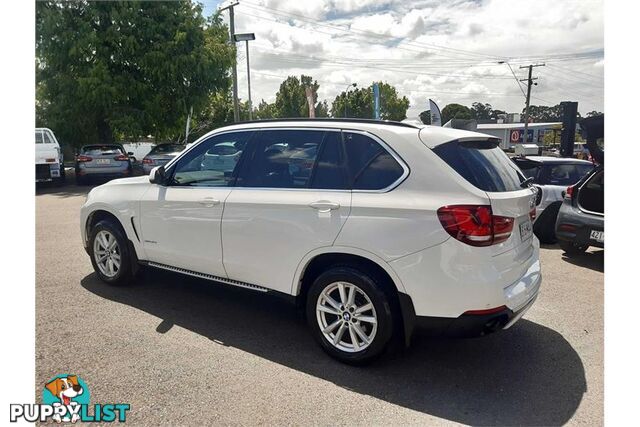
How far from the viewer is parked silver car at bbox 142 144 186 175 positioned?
14.3m

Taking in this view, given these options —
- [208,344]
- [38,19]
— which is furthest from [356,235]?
[38,19]

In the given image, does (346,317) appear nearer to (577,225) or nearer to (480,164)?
(480,164)

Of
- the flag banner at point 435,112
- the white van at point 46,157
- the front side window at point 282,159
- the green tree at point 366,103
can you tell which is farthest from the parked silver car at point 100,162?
the green tree at point 366,103

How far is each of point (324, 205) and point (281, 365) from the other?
1260mm

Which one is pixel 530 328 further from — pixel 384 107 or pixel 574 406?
pixel 384 107

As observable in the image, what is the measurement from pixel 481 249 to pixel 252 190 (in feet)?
6.19

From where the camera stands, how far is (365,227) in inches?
120

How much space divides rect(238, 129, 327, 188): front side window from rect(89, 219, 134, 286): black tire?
173 cm

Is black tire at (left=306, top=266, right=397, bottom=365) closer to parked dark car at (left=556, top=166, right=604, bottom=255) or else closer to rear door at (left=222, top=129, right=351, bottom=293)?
rear door at (left=222, top=129, right=351, bottom=293)

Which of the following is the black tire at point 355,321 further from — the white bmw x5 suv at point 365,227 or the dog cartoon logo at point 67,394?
the dog cartoon logo at point 67,394

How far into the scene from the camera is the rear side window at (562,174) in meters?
7.03

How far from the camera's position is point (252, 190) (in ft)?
12.0

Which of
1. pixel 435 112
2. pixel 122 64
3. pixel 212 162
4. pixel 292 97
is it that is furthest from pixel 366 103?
pixel 212 162

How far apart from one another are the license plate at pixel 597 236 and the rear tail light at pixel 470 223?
3.63m
